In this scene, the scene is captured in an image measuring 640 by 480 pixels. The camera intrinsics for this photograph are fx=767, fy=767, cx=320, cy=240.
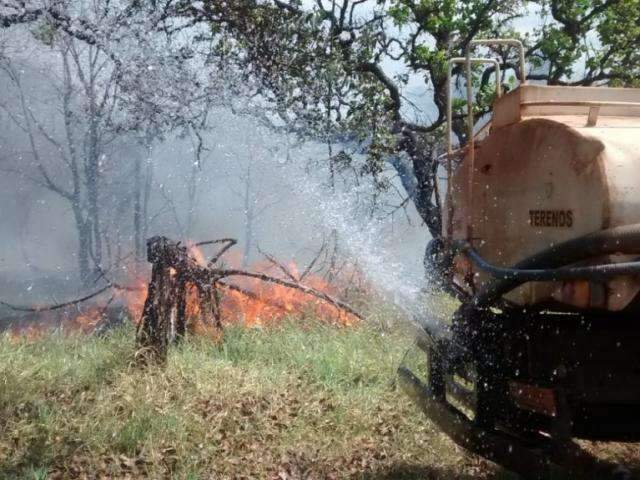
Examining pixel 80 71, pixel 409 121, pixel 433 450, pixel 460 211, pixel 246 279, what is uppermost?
pixel 80 71

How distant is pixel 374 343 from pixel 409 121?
21.4 feet

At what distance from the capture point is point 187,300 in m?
7.99

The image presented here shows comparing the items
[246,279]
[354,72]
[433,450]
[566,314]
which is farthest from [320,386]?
[354,72]

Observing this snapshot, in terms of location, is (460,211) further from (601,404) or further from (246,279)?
(246,279)

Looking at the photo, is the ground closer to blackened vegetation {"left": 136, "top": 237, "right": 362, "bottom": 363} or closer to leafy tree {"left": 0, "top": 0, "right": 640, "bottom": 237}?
blackened vegetation {"left": 136, "top": 237, "right": 362, "bottom": 363}

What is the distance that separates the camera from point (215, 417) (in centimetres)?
561

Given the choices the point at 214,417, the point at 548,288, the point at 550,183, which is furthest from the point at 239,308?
the point at 550,183

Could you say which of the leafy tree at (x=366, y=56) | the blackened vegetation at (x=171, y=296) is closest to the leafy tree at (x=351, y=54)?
the leafy tree at (x=366, y=56)

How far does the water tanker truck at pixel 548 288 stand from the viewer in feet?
10.7

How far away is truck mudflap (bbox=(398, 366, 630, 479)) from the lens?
11.9 ft

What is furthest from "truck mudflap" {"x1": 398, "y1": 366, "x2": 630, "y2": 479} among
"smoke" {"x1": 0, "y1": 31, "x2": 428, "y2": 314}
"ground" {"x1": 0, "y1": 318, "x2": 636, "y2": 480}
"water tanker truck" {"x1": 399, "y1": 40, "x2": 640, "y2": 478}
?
"smoke" {"x1": 0, "y1": 31, "x2": 428, "y2": 314}

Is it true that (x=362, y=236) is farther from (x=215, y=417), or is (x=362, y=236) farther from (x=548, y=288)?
(x=548, y=288)

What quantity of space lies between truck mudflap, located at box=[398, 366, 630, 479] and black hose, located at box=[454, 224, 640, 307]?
699 millimetres

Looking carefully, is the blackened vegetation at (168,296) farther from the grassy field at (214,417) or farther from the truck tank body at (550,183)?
the truck tank body at (550,183)
